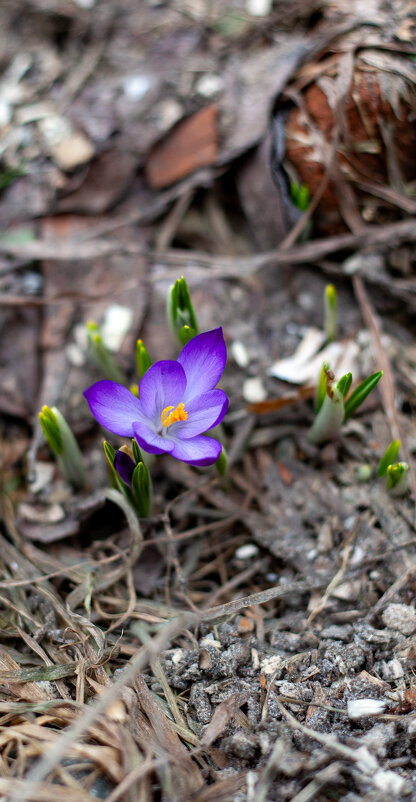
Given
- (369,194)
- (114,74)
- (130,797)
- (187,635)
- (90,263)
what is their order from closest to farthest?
(130,797), (187,635), (369,194), (90,263), (114,74)

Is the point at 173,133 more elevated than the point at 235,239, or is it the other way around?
the point at 173,133

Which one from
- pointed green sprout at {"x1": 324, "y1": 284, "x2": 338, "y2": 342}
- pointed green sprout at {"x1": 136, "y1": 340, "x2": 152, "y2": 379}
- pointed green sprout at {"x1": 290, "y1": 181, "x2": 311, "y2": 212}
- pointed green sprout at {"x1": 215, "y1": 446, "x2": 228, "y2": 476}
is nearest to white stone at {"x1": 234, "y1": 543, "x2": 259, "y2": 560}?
pointed green sprout at {"x1": 215, "y1": 446, "x2": 228, "y2": 476}

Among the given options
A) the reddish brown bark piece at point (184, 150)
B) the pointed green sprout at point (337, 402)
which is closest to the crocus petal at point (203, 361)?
the pointed green sprout at point (337, 402)

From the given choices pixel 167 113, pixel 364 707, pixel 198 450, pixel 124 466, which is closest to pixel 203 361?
pixel 198 450

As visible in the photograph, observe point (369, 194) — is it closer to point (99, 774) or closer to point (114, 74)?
point (114, 74)

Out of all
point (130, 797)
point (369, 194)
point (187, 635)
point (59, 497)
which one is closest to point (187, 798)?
point (130, 797)

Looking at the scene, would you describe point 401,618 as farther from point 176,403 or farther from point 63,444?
point 63,444
